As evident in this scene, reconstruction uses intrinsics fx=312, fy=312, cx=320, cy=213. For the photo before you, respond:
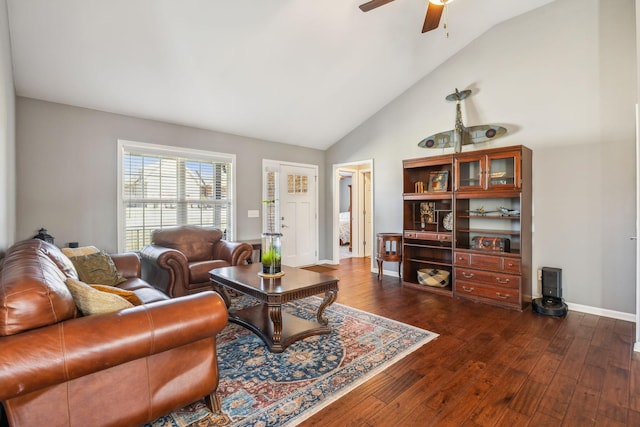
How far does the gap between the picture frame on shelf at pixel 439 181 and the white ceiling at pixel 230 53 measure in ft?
5.39

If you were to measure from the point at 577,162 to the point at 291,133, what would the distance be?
13.6 ft

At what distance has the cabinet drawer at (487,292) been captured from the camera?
12.0ft

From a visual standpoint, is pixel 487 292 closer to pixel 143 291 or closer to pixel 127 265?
pixel 143 291

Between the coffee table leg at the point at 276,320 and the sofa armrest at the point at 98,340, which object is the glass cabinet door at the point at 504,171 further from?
the sofa armrest at the point at 98,340

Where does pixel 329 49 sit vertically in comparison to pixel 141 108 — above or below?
above

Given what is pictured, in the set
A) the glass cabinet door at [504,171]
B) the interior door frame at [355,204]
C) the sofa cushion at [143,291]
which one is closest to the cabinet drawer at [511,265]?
the glass cabinet door at [504,171]

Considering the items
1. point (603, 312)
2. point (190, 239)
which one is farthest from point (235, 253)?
point (603, 312)

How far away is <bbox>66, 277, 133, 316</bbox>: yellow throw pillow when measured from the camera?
1564 millimetres

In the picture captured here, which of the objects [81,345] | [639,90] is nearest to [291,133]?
[639,90]

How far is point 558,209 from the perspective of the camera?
3.77 metres

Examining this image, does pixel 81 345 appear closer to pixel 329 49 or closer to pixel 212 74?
pixel 212 74

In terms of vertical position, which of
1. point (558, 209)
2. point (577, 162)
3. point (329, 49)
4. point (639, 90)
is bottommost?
point (558, 209)

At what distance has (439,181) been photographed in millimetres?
4566

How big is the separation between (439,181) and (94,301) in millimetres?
4258
